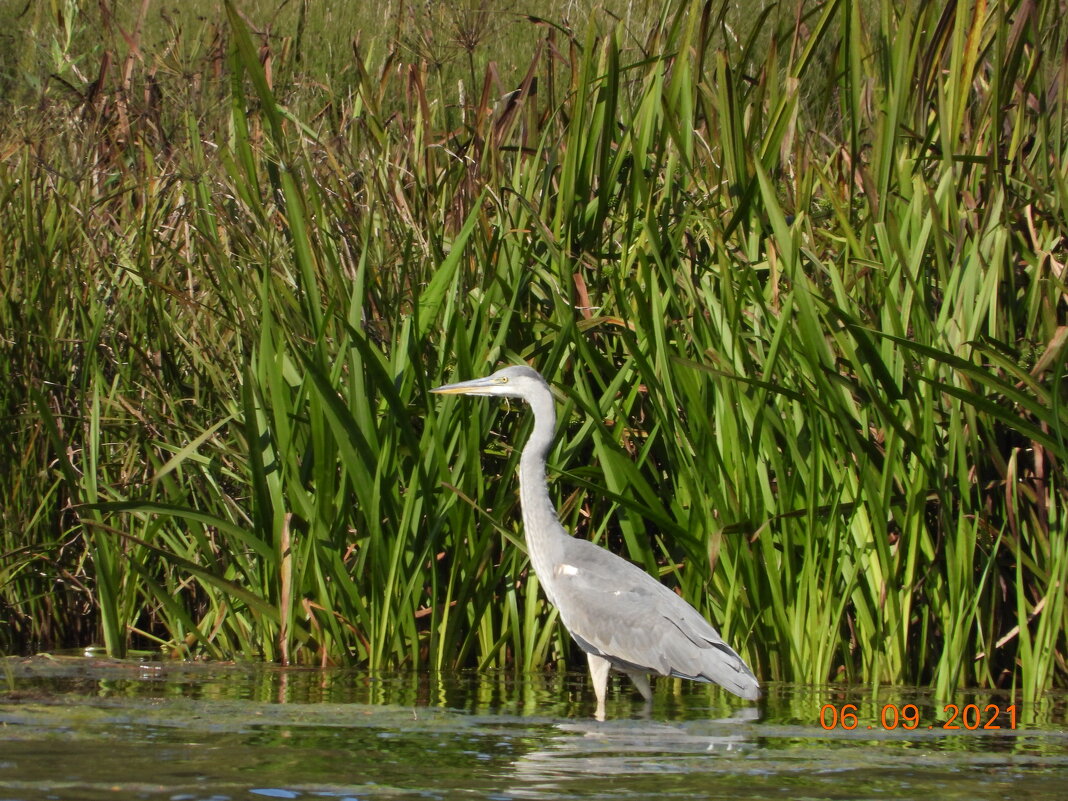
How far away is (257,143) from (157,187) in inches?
23.0

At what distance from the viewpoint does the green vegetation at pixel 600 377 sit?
4492 mm

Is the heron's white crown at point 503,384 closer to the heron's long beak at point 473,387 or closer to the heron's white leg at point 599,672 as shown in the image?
the heron's long beak at point 473,387

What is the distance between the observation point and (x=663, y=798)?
2.83 metres

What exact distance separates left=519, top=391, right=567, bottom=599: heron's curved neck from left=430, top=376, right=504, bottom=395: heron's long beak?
154mm

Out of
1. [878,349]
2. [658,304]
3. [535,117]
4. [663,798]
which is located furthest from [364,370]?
[663,798]

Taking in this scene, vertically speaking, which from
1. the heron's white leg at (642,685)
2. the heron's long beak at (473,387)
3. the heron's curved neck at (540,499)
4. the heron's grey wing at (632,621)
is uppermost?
the heron's long beak at (473,387)

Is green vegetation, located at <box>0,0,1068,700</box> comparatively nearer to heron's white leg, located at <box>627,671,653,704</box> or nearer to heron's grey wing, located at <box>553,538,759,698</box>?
heron's grey wing, located at <box>553,538,759,698</box>

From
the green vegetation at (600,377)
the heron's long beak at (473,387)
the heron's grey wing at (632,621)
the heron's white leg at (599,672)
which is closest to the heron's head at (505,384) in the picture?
the heron's long beak at (473,387)

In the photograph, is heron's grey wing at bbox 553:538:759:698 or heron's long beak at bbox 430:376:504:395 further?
heron's long beak at bbox 430:376:504:395

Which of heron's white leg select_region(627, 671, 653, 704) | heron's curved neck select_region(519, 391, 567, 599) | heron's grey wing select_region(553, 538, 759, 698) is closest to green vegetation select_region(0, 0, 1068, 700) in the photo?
heron's curved neck select_region(519, 391, 567, 599)

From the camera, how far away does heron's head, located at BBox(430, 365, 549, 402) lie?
466 centimetres

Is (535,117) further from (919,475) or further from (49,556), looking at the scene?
(49,556)

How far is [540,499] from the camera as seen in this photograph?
15.5ft
